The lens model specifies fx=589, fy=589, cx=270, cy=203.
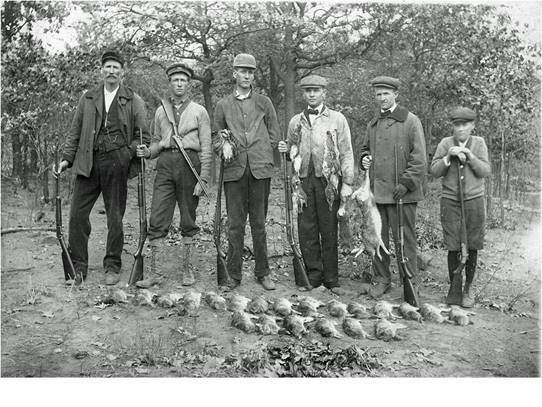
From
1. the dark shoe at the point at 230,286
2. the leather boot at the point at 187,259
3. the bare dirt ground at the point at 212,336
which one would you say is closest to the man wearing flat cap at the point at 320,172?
the bare dirt ground at the point at 212,336

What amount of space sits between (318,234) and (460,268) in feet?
4.73

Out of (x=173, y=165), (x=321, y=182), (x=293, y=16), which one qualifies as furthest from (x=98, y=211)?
(x=293, y=16)

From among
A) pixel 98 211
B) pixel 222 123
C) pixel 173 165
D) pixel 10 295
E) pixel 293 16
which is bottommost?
pixel 10 295

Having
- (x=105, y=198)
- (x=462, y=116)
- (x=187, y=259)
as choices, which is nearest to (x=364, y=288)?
(x=187, y=259)

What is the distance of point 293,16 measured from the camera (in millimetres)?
6625

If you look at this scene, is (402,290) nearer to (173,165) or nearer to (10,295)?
(173,165)

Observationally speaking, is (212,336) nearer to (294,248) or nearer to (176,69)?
(294,248)

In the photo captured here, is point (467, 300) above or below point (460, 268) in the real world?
below

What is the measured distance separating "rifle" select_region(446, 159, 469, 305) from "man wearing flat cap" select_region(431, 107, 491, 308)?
0.02 m

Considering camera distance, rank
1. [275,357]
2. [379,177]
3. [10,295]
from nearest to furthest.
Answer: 1. [275,357]
2. [10,295]
3. [379,177]

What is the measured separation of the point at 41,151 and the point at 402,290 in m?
4.47

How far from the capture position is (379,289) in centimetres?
589

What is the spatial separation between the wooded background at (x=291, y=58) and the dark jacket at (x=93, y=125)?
847 mm

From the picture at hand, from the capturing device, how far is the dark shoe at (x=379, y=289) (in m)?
5.84
